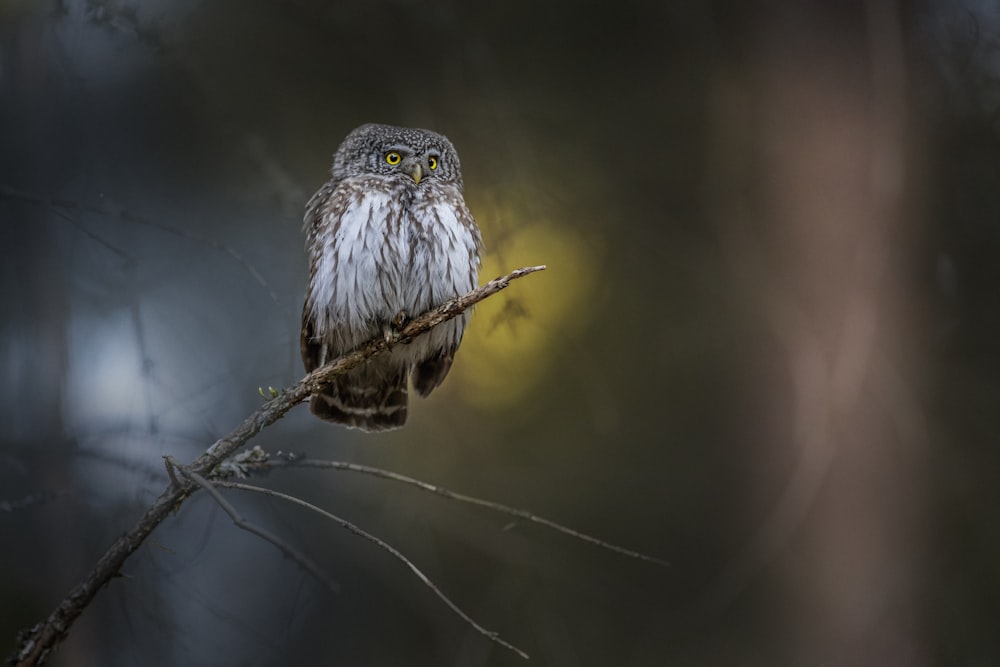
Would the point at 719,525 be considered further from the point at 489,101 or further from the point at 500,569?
the point at 489,101

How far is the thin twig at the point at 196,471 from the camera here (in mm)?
1253

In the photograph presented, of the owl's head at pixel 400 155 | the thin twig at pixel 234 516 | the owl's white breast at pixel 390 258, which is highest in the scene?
the owl's head at pixel 400 155

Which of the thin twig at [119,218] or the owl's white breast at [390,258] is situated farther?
the thin twig at [119,218]

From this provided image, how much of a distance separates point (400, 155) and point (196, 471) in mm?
625

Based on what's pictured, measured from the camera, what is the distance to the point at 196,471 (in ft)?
4.12

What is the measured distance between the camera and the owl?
141 centimetres

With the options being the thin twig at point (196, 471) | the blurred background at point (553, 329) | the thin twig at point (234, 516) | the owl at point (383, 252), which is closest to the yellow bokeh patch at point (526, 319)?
the blurred background at point (553, 329)

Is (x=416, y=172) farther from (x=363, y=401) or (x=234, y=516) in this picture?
(x=234, y=516)

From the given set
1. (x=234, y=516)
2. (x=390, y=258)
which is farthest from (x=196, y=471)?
(x=390, y=258)

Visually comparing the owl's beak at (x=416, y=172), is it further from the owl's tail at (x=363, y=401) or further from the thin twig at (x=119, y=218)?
the thin twig at (x=119, y=218)

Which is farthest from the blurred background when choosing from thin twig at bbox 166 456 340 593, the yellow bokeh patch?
thin twig at bbox 166 456 340 593

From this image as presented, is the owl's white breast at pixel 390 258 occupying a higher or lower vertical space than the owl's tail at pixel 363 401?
higher

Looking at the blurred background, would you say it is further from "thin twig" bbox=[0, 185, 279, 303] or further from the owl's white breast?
the owl's white breast

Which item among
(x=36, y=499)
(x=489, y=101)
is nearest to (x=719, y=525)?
(x=489, y=101)
